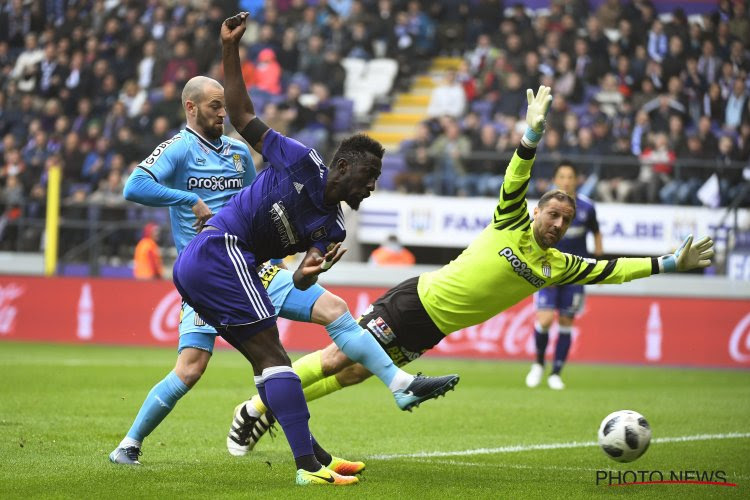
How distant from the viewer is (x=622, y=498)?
6590mm

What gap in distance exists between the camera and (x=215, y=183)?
8.02 m

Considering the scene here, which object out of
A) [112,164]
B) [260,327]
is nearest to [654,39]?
[112,164]

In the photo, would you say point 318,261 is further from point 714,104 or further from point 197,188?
point 714,104

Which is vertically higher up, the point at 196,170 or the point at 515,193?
the point at 196,170

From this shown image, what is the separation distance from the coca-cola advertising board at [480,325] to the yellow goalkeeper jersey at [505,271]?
10011 millimetres

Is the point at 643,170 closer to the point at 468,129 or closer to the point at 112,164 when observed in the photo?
the point at 468,129

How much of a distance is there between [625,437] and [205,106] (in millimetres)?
3621

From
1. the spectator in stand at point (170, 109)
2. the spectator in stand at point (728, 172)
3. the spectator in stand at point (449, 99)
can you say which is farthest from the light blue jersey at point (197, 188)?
the spectator in stand at point (170, 109)

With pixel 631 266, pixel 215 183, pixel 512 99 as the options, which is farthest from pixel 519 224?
pixel 512 99

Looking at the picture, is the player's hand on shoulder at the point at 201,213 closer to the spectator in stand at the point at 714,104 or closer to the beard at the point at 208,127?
the beard at the point at 208,127

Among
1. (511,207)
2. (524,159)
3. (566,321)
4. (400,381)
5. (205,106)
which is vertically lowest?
(566,321)

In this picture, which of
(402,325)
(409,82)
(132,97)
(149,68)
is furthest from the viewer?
(149,68)

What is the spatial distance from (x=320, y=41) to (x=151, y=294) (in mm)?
8804

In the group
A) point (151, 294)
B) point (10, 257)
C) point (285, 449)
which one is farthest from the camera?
point (10, 257)
